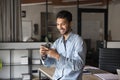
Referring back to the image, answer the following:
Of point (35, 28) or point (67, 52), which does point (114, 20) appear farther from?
point (67, 52)

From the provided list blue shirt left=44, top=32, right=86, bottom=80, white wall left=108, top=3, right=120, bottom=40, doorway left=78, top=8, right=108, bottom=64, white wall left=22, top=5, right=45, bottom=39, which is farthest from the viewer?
white wall left=108, top=3, right=120, bottom=40

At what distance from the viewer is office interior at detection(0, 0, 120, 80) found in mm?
7156

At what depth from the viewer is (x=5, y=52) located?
7.18m

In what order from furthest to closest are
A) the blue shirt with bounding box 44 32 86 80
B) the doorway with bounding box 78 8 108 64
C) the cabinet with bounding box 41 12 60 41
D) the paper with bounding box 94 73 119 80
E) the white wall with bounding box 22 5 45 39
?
the doorway with bounding box 78 8 108 64 → the cabinet with bounding box 41 12 60 41 → the white wall with bounding box 22 5 45 39 → the paper with bounding box 94 73 119 80 → the blue shirt with bounding box 44 32 86 80

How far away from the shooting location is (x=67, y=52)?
2.09m

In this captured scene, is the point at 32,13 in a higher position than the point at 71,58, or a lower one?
higher

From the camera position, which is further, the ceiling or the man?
the ceiling

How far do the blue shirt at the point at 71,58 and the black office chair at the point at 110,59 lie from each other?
131 cm

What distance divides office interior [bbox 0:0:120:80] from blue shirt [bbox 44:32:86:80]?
15.8ft

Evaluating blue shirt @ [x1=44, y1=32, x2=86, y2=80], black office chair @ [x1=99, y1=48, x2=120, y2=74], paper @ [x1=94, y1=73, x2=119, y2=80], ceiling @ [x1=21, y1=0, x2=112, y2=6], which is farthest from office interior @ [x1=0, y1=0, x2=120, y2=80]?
blue shirt @ [x1=44, y1=32, x2=86, y2=80]

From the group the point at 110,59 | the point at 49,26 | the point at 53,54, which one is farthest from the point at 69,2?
the point at 53,54

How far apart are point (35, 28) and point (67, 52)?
5.33 metres

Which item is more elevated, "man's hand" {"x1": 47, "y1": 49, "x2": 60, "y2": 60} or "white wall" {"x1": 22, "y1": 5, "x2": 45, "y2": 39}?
"white wall" {"x1": 22, "y1": 5, "x2": 45, "y2": 39}

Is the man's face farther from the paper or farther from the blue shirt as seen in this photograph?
the paper
